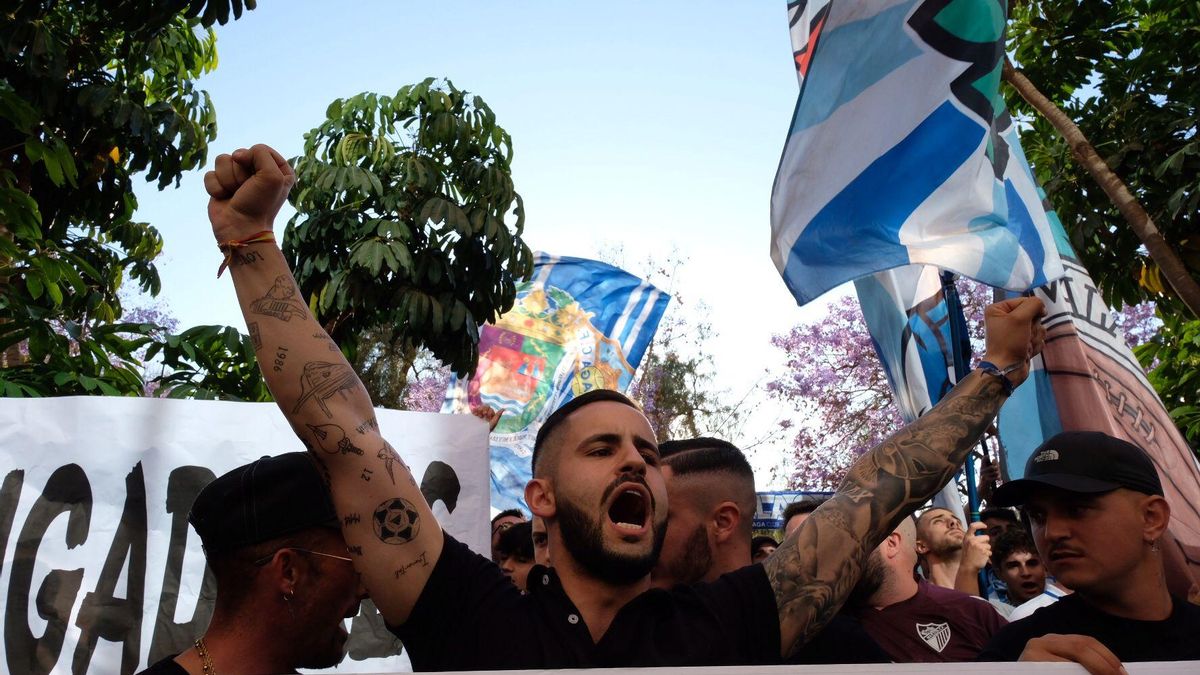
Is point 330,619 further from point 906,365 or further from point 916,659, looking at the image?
point 906,365

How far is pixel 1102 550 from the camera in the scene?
2.55m

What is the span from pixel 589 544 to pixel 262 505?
63cm

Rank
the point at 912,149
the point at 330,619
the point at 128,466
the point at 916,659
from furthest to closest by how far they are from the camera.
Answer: the point at 912,149
the point at 128,466
the point at 916,659
the point at 330,619

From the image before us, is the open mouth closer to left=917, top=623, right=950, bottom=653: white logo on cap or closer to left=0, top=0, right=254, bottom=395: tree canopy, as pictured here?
left=917, top=623, right=950, bottom=653: white logo on cap

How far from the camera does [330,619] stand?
2248mm

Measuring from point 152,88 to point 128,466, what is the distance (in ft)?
18.1

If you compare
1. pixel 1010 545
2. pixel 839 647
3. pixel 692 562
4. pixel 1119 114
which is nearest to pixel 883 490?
pixel 839 647

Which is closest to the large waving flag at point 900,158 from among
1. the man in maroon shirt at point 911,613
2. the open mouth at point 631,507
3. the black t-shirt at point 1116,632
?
the man in maroon shirt at point 911,613

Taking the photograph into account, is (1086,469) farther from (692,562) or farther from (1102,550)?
(692,562)

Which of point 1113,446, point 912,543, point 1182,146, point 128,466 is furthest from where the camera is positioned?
point 1182,146

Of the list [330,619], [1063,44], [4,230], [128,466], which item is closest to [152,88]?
[4,230]

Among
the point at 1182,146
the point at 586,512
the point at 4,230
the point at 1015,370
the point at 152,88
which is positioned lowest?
the point at 586,512

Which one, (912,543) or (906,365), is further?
(906,365)

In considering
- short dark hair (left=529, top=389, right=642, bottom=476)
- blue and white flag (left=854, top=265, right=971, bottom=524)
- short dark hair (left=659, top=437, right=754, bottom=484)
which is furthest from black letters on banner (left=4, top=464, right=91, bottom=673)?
blue and white flag (left=854, top=265, right=971, bottom=524)
